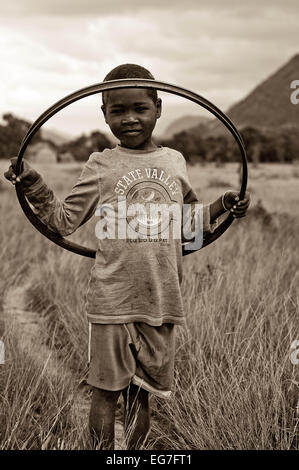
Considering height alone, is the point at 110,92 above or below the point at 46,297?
above

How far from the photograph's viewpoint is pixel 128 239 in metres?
2.34

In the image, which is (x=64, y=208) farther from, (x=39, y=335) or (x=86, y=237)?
(x=86, y=237)

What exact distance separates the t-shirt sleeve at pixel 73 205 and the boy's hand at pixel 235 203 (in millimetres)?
526

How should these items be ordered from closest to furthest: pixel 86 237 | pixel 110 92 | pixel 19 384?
1. pixel 110 92
2. pixel 19 384
3. pixel 86 237

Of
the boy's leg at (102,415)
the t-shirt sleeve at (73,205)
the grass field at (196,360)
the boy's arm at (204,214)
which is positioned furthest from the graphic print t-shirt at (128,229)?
the grass field at (196,360)

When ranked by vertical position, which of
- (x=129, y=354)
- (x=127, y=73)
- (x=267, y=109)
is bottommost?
(x=129, y=354)

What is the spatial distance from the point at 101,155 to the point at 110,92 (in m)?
0.25

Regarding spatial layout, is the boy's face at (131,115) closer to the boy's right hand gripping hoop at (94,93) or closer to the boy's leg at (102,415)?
the boy's right hand gripping hoop at (94,93)

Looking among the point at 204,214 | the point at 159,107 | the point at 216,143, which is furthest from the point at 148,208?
the point at 216,143

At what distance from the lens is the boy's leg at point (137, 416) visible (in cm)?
260

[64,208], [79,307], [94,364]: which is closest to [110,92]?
[64,208]

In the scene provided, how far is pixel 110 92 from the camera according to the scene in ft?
7.65

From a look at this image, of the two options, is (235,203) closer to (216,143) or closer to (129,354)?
(129,354)

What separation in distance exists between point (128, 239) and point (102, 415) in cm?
75
